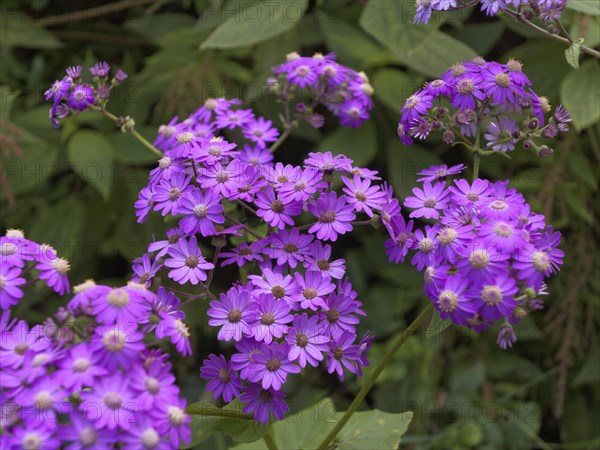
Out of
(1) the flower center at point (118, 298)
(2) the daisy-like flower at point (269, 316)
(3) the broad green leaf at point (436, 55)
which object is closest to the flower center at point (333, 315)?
(2) the daisy-like flower at point (269, 316)

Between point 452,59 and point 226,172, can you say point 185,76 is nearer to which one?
point 452,59

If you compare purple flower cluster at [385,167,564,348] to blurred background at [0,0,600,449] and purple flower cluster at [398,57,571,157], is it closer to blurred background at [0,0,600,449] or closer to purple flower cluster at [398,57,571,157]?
purple flower cluster at [398,57,571,157]

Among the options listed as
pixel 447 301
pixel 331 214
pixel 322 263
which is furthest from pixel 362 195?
pixel 447 301

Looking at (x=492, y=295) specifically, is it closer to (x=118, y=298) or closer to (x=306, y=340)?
(x=306, y=340)

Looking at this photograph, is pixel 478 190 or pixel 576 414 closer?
pixel 478 190

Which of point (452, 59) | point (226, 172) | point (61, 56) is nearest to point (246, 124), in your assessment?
point (226, 172)

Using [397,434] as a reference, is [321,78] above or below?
above

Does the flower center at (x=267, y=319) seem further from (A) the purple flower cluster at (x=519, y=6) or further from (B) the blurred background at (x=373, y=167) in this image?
(B) the blurred background at (x=373, y=167)
